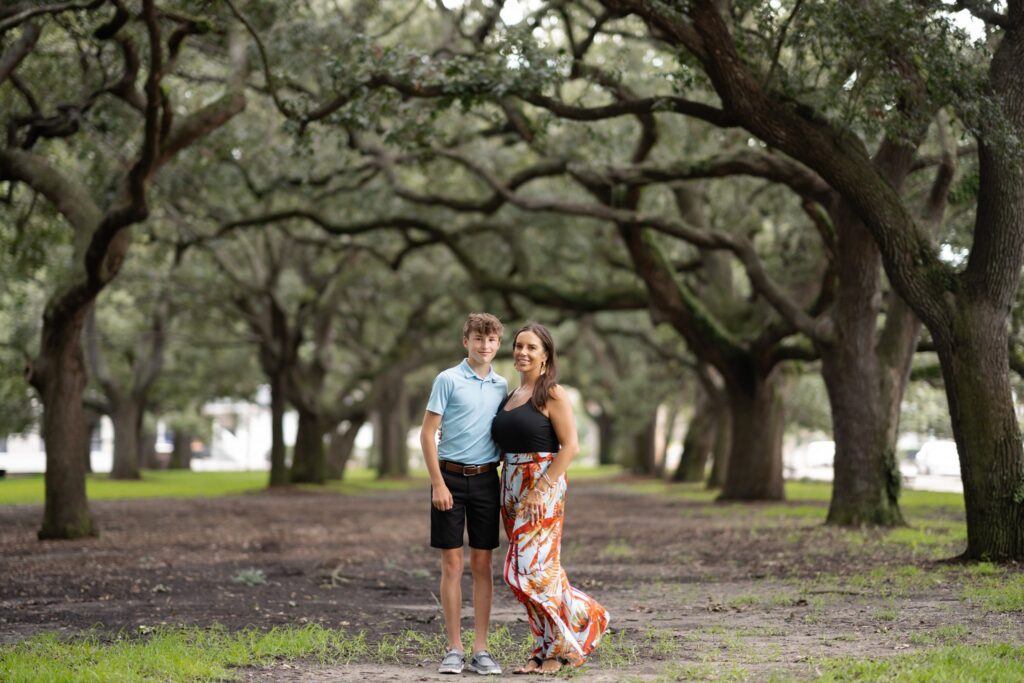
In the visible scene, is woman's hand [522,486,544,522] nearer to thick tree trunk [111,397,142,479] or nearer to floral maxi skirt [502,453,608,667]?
floral maxi skirt [502,453,608,667]

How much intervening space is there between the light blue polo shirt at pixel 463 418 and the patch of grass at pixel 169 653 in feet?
5.21

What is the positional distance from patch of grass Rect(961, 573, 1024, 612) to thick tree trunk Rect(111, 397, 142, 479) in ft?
106

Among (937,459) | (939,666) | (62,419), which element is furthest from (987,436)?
(937,459)

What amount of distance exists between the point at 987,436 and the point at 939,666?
5.57 meters

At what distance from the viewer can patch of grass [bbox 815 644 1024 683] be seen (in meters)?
5.88

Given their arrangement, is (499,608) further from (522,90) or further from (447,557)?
(522,90)

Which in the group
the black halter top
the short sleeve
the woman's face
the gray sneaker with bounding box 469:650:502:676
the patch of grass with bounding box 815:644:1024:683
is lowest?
the gray sneaker with bounding box 469:650:502:676

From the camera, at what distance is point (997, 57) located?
11109mm

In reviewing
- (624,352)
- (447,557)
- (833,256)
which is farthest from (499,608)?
(624,352)

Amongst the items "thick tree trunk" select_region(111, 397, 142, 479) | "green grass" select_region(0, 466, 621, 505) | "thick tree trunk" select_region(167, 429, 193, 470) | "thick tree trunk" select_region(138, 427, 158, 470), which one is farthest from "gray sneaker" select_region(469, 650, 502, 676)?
"thick tree trunk" select_region(167, 429, 193, 470)

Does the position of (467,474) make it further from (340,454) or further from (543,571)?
(340,454)

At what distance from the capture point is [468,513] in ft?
21.4

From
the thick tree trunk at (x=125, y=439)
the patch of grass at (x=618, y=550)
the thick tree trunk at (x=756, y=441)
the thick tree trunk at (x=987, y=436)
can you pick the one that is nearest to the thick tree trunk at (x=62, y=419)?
the patch of grass at (x=618, y=550)

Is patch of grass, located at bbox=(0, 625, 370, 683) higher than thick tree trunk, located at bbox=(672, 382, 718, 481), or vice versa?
thick tree trunk, located at bbox=(672, 382, 718, 481)
